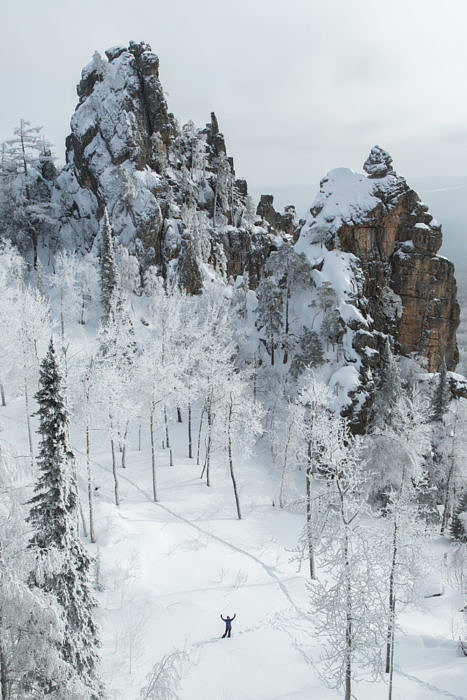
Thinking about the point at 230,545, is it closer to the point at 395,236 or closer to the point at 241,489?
the point at 241,489

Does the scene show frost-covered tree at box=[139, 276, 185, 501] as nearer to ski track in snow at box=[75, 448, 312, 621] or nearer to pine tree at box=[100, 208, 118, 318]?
ski track in snow at box=[75, 448, 312, 621]

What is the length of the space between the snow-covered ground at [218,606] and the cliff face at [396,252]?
26.7 meters

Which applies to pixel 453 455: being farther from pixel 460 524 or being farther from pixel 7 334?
pixel 7 334

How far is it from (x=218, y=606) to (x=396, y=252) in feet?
150

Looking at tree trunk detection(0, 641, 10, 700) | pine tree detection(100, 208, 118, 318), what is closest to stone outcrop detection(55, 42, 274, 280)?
pine tree detection(100, 208, 118, 318)

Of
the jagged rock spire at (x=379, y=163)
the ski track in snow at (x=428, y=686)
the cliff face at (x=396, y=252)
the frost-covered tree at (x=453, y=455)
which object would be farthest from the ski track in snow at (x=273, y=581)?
the jagged rock spire at (x=379, y=163)

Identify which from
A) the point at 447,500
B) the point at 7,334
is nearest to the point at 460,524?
the point at 447,500

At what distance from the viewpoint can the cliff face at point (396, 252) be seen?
47.9m

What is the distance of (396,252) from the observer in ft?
165

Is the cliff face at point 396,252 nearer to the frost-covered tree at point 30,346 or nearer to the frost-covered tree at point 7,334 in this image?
the frost-covered tree at point 30,346

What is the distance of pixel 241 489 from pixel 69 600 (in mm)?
22972

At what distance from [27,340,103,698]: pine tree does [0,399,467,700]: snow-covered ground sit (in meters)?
3.20

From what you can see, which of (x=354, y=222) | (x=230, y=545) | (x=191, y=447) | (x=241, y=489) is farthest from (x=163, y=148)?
(x=230, y=545)

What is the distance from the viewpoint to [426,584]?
27.1 meters
